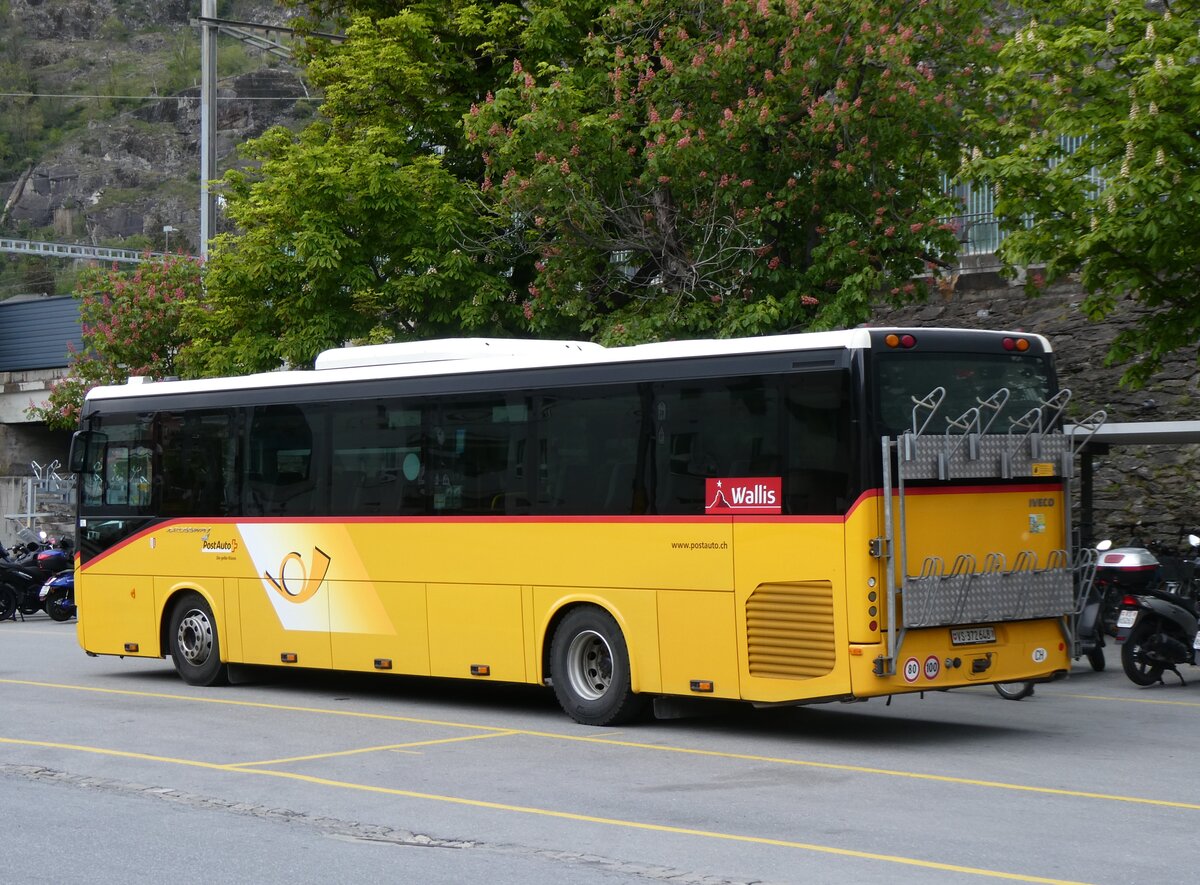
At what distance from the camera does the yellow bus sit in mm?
11891

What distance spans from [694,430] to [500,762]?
299cm

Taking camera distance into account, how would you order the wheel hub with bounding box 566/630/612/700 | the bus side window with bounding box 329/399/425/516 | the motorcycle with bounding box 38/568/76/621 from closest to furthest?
1. the wheel hub with bounding box 566/630/612/700
2. the bus side window with bounding box 329/399/425/516
3. the motorcycle with bounding box 38/568/76/621

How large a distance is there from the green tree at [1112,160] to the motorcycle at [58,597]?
17.1 metres

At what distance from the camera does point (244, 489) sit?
16578 mm

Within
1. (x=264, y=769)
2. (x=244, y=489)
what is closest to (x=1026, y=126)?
(x=244, y=489)

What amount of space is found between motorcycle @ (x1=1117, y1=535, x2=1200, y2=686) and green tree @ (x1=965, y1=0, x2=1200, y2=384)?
116 inches

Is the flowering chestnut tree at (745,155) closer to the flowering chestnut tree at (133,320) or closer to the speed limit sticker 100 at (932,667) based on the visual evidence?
the speed limit sticker 100 at (932,667)

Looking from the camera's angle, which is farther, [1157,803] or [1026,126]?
[1026,126]

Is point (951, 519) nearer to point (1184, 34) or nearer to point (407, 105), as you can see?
point (1184, 34)

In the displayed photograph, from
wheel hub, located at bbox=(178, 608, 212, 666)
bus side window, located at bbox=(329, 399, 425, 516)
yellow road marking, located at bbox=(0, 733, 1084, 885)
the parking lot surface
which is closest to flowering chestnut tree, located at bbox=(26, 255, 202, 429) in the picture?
wheel hub, located at bbox=(178, 608, 212, 666)

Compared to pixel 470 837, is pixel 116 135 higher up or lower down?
higher up

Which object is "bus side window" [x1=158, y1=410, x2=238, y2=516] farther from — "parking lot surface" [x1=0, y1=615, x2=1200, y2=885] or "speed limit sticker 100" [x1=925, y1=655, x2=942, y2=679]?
"speed limit sticker 100" [x1=925, y1=655, x2=942, y2=679]

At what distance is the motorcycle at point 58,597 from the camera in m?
27.5

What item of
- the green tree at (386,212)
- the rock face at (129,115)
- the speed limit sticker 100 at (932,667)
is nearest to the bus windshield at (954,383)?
the speed limit sticker 100 at (932,667)
